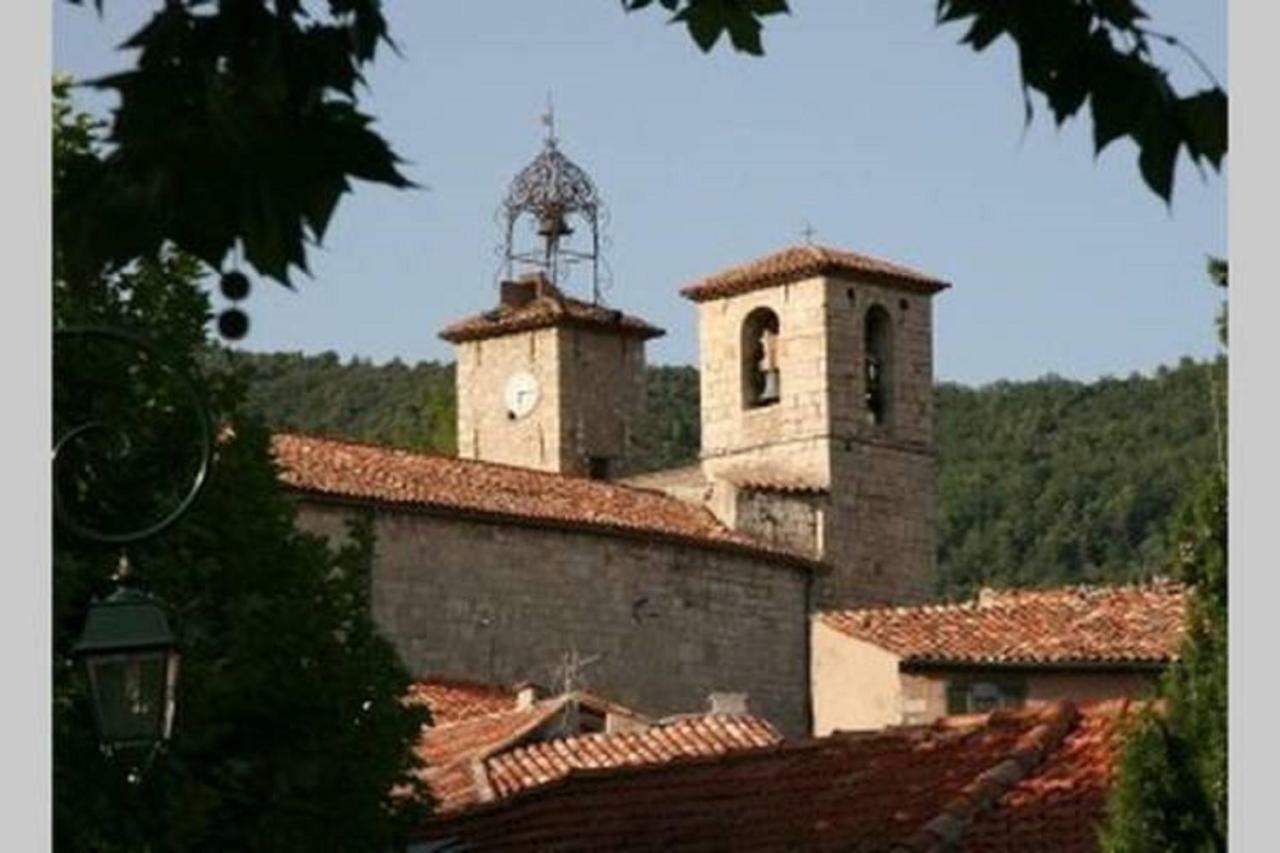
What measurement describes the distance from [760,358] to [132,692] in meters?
27.0

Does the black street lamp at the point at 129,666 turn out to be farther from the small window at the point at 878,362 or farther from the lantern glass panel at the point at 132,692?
the small window at the point at 878,362

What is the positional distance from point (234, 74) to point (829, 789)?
36.7ft

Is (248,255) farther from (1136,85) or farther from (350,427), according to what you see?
(350,427)

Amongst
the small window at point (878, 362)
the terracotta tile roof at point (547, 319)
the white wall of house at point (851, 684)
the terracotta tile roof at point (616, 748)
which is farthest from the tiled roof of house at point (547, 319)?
the terracotta tile roof at point (616, 748)

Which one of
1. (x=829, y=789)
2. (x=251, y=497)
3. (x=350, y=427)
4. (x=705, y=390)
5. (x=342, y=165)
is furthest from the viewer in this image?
(x=350, y=427)

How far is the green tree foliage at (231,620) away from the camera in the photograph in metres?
12.2

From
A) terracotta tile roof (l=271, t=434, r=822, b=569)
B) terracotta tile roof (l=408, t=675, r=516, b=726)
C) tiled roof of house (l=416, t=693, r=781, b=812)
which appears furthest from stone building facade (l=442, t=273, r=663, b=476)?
tiled roof of house (l=416, t=693, r=781, b=812)

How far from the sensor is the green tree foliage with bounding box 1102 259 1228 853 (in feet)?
35.8

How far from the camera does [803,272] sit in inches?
1268

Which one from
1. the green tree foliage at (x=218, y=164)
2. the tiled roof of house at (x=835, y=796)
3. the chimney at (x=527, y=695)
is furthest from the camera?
the chimney at (x=527, y=695)

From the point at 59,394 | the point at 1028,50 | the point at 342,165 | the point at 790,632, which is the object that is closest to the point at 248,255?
the point at 342,165

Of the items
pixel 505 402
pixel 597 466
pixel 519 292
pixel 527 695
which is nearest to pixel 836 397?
pixel 597 466

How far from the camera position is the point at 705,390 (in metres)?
32.8

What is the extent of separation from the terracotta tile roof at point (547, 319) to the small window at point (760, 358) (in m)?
1.36
